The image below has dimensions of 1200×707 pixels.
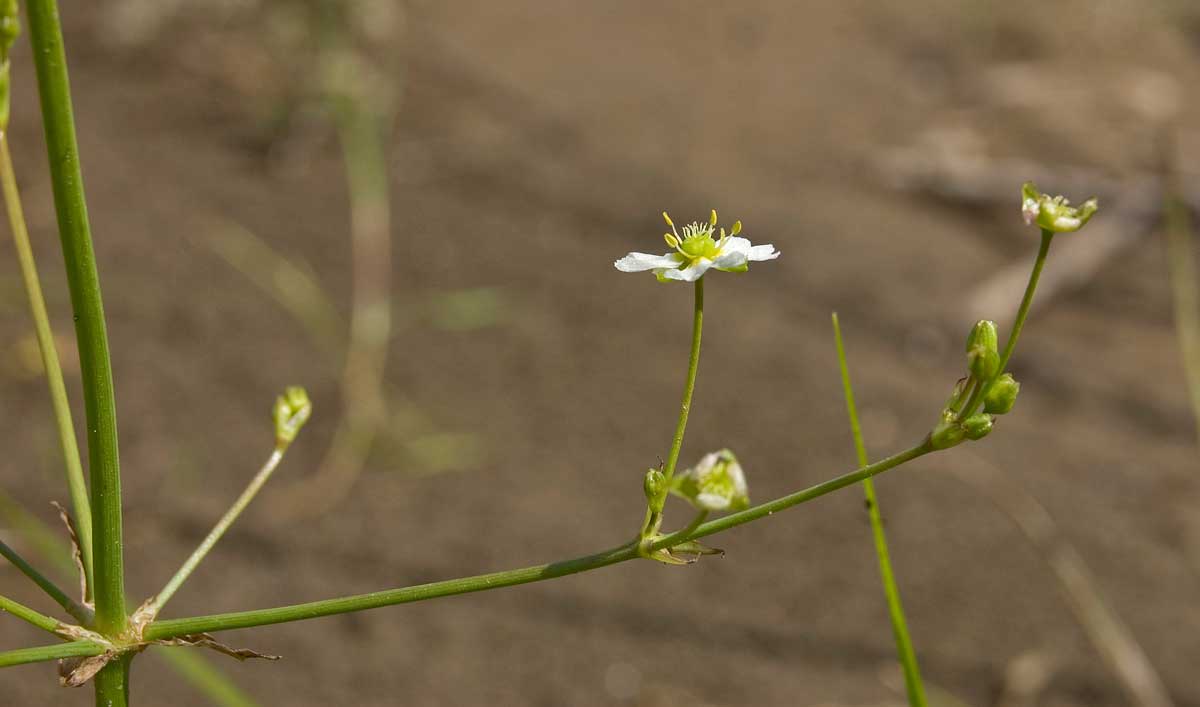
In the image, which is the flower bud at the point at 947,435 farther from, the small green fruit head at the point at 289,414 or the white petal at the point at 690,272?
the small green fruit head at the point at 289,414

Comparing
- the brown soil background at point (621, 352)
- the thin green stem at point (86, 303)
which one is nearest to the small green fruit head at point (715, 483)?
the thin green stem at point (86, 303)

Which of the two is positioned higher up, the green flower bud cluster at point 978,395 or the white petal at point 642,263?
the white petal at point 642,263

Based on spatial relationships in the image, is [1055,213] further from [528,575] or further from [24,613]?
[24,613]

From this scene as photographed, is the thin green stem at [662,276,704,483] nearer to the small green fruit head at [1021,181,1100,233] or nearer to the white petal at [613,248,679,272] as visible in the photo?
the white petal at [613,248,679,272]

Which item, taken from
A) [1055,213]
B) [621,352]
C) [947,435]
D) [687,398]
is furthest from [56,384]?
[621,352]

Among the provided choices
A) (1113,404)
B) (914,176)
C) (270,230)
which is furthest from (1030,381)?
(270,230)

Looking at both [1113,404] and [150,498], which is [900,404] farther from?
[150,498]
